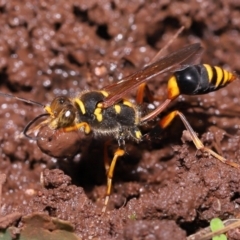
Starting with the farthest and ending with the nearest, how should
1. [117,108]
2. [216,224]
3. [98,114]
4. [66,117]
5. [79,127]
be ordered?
[117,108]
[98,114]
[79,127]
[66,117]
[216,224]

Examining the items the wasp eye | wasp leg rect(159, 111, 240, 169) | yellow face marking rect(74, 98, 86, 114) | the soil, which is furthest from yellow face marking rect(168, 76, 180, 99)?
the wasp eye

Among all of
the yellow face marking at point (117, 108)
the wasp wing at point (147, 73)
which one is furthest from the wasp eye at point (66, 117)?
the yellow face marking at point (117, 108)

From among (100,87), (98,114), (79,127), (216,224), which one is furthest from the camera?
(100,87)

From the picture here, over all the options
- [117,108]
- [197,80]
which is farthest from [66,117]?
[197,80]

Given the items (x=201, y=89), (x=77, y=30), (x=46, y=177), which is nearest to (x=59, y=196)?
(x=46, y=177)

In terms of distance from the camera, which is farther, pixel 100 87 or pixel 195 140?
pixel 100 87

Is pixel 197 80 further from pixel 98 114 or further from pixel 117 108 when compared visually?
pixel 98 114

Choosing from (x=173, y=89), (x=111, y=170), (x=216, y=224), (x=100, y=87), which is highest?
(x=173, y=89)

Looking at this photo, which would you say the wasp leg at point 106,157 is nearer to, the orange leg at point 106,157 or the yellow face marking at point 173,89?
the orange leg at point 106,157
